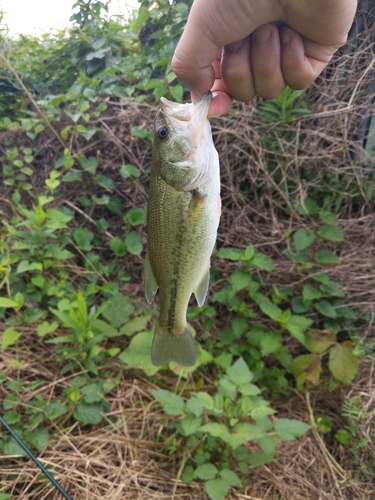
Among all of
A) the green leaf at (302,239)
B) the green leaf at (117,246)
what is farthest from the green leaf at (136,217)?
the green leaf at (302,239)

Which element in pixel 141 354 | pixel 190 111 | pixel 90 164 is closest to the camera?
pixel 190 111

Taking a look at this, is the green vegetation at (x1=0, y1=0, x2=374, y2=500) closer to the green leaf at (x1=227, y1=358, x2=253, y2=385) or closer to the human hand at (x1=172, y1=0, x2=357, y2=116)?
the green leaf at (x1=227, y1=358, x2=253, y2=385)

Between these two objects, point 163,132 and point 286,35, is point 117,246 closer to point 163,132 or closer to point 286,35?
point 163,132

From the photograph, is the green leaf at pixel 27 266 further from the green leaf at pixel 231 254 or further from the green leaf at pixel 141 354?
the green leaf at pixel 231 254

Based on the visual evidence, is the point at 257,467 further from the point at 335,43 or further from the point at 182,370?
the point at 335,43

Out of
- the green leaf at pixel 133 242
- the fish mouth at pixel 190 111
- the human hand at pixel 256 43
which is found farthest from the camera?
the green leaf at pixel 133 242

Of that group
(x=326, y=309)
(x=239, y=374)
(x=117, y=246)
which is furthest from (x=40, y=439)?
(x=326, y=309)
